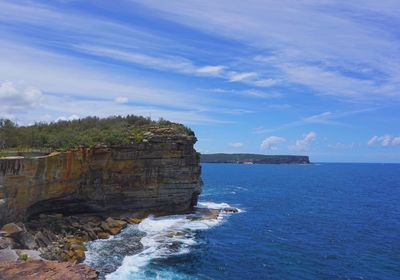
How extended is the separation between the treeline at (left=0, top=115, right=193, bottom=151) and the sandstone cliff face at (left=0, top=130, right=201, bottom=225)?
4.66ft

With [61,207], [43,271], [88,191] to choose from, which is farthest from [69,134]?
[43,271]

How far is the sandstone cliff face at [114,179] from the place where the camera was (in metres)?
45.8

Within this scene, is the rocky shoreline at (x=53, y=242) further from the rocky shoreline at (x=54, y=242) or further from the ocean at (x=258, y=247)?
the ocean at (x=258, y=247)

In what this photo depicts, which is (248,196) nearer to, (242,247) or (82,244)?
(242,247)

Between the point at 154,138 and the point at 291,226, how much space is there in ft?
70.0

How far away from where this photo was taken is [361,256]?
1597 inches

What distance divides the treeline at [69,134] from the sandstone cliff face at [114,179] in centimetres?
142

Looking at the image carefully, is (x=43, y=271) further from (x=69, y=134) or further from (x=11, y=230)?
(x=69, y=134)

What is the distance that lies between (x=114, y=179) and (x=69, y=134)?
8051mm

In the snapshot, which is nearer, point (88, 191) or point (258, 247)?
point (258, 247)

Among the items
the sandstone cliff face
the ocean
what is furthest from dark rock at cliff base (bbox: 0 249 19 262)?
the sandstone cliff face

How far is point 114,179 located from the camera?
54719 millimetres

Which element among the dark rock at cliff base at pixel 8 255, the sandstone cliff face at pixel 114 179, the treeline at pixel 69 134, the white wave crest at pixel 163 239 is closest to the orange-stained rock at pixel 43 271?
the dark rock at cliff base at pixel 8 255

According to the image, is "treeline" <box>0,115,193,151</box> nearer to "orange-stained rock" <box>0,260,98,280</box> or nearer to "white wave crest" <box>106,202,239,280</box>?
"white wave crest" <box>106,202,239,280</box>
